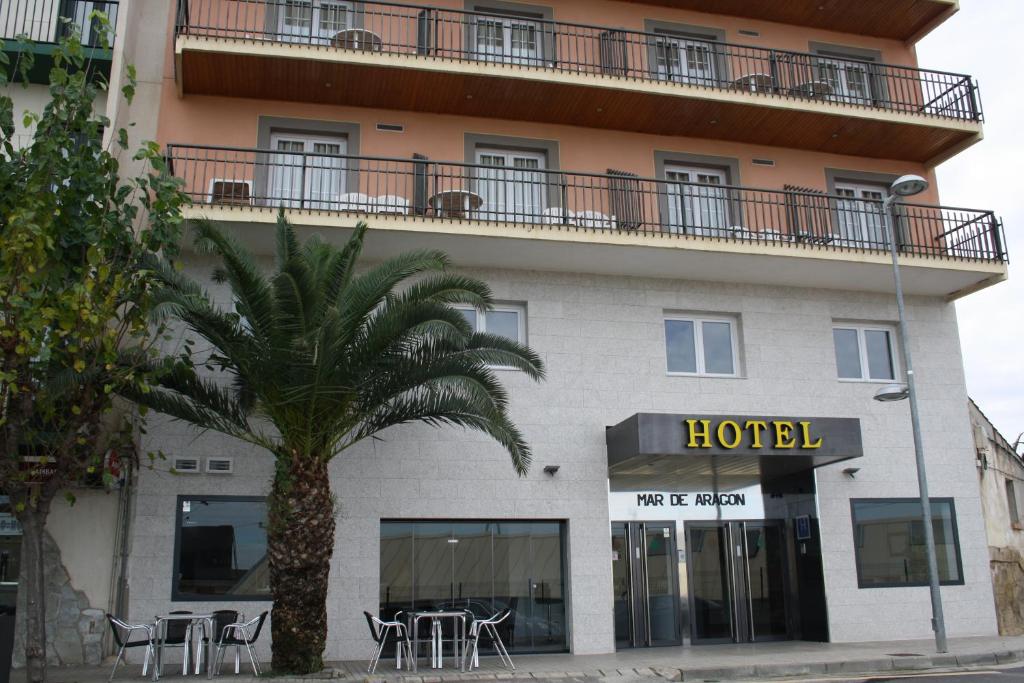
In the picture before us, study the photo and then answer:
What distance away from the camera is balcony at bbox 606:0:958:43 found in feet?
61.2

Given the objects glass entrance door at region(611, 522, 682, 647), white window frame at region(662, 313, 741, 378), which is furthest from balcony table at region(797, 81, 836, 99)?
glass entrance door at region(611, 522, 682, 647)

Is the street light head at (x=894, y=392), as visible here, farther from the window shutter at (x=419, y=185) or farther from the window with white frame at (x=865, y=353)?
the window shutter at (x=419, y=185)

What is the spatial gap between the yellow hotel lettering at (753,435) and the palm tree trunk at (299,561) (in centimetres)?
561

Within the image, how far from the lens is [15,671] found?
41.2 ft

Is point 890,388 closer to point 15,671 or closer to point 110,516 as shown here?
point 110,516

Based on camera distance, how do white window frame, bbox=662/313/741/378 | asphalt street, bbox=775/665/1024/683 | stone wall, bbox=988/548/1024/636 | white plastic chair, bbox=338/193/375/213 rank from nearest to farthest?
asphalt street, bbox=775/665/1024/683, white plastic chair, bbox=338/193/375/213, white window frame, bbox=662/313/741/378, stone wall, bbox=988/548/1024/636

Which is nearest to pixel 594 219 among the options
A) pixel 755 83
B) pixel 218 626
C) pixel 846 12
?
pixel 755 83

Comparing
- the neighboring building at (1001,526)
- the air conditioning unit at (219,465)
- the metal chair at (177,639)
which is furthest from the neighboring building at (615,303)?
the neighboring building at (1001,526)

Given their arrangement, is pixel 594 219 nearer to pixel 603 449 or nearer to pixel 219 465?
pixel 603 449

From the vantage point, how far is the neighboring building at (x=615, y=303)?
14602 mm

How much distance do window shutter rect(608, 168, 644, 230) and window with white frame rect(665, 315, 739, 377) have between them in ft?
6.43

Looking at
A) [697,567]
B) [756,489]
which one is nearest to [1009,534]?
[756,489]

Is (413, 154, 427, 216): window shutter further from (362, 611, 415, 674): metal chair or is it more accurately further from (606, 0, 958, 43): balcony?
(362, 611, 415, 674): metal chair

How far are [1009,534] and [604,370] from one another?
30.0 feet
